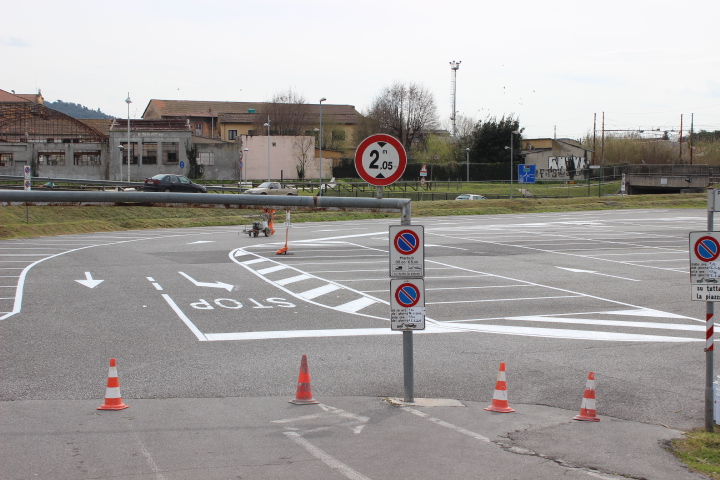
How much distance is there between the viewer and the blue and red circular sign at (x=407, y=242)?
8.55m

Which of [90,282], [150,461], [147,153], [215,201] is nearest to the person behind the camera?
[150,461]

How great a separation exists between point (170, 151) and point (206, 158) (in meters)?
4.46

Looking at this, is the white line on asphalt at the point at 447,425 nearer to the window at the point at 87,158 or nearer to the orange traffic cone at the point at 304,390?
the orange traffic cone at the point at 304,390

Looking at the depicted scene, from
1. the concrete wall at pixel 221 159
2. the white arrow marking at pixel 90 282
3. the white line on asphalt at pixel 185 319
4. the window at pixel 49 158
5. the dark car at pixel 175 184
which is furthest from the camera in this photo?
the concrete wall at pixel 221 159

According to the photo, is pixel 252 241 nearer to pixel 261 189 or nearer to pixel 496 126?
pixel 261 189

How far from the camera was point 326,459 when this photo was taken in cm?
687

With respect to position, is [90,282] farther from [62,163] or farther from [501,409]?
[62,163]

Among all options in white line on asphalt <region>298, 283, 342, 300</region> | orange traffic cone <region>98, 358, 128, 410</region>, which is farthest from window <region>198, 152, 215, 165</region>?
orange traffic cone <region>98, 358, 128, 410</region>

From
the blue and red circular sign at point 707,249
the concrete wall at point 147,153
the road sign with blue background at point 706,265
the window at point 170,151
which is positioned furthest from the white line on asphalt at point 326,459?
the window at point 170,151

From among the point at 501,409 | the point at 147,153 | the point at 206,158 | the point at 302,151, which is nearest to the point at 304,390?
the point at 501,409

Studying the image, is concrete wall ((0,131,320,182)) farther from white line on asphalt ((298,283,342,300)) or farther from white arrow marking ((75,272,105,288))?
white line on asphalt ((298,283,342,300))

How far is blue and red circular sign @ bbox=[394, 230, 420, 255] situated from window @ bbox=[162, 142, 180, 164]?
71.9 m

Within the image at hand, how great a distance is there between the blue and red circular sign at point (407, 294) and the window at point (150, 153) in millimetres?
71730

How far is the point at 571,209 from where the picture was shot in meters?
58.8
